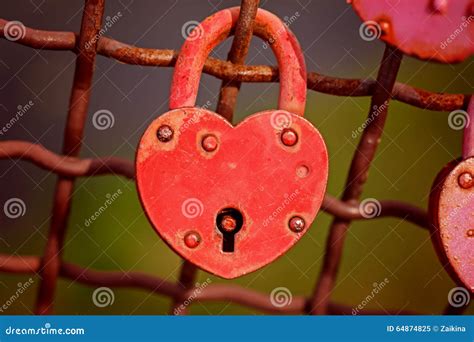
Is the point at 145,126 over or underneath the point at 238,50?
underneath

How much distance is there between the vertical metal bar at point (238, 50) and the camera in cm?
81

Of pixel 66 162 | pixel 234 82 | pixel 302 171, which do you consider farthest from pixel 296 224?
pixel 66 162

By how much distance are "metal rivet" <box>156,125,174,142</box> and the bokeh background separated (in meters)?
0.16

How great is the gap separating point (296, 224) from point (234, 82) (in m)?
0.19

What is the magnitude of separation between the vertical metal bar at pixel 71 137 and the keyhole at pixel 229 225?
217 millimetres

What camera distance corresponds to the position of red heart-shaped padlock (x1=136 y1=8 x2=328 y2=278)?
0.80 meters

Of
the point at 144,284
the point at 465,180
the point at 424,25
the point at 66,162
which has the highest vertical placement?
the point at 424,25

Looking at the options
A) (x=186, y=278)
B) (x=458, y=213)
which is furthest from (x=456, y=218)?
(x=186, y=278)

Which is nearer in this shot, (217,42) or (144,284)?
(217,42)

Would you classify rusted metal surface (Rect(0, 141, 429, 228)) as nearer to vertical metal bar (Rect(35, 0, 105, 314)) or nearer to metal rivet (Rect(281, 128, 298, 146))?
vertical metal bar (Rect(35, 0, 105, 314))

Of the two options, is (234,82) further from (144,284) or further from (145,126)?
(144,284)

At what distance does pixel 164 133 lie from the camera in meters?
0.79

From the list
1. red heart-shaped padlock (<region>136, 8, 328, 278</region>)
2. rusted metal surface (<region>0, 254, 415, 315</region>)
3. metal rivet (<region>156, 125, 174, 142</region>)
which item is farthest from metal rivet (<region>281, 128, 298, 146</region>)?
rusted metal surface (<region>0, 254, 415, 315</region>)
